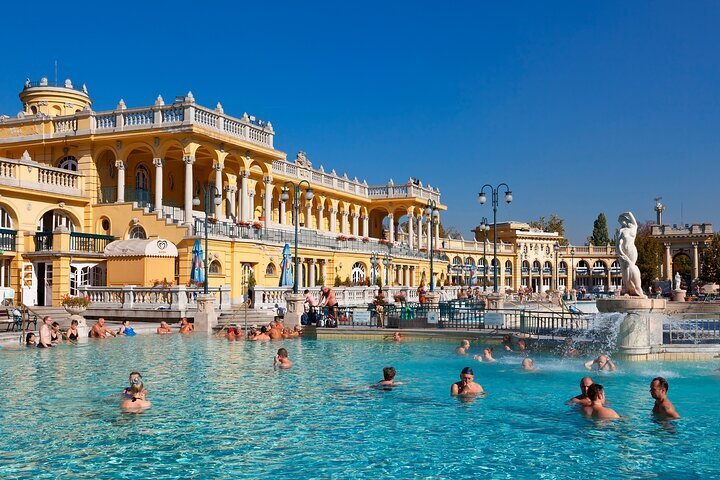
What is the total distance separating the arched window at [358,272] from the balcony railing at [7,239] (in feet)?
71.7

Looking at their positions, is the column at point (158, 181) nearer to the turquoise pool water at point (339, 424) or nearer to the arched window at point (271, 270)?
the arched window at point (271, 270)

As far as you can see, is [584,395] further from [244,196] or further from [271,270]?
[244,196]

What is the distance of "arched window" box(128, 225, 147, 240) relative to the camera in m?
36.0

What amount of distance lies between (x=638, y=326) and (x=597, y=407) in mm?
6697

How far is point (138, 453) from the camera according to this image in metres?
10.1

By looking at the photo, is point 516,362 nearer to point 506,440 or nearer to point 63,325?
point 506,440

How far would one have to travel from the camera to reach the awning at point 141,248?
32.8 m

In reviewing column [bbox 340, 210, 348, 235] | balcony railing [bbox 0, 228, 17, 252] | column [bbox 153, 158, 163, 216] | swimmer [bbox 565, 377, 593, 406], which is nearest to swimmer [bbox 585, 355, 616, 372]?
swimmer [bbox 565, 377, 593, 406]

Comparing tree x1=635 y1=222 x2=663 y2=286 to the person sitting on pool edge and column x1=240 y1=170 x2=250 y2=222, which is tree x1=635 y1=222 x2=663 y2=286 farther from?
the person sitting on pool edge

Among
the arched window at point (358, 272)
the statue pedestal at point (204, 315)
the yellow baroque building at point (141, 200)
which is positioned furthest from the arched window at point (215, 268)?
the arched window at point (358, 272)

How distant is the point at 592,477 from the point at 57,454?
274 inches

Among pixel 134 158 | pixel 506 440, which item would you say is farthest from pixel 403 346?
pixel 134 158

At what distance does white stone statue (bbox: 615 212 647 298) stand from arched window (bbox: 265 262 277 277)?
2236 cm

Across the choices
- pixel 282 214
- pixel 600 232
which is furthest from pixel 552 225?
pixel 282 214
